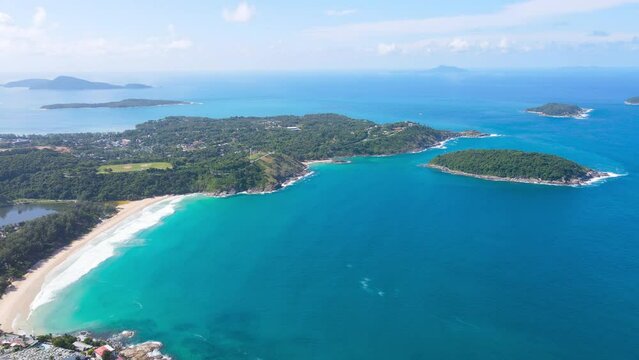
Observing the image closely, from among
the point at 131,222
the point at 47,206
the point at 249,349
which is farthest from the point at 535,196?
the point at 47,206

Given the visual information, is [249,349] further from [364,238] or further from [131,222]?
[131,222]

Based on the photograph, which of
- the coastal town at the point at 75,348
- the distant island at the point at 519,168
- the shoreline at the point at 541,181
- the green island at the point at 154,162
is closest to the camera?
the coastal town at the point at 75,348

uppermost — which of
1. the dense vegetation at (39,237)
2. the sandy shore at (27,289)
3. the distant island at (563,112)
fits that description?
the distant island at (563,112)

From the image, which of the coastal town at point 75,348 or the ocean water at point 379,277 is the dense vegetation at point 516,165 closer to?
the ocean water at point 379,277

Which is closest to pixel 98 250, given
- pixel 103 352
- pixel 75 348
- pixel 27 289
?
pixel 27 289

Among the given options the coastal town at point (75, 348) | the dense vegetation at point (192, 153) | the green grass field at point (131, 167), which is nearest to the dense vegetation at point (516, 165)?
the dense vegetation at point (192, 153)

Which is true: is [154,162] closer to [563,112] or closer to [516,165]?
[516,165]
